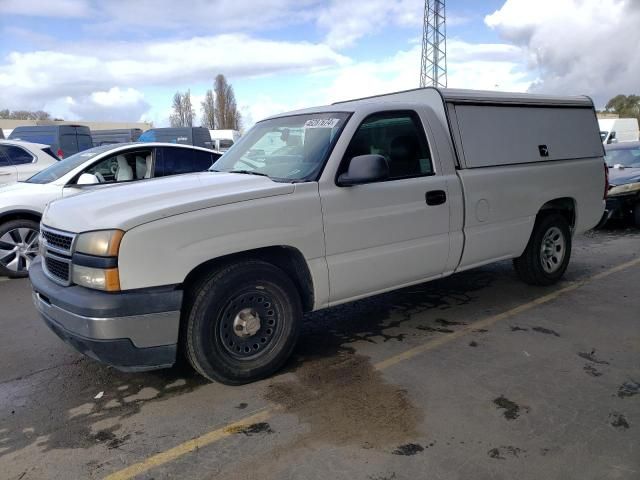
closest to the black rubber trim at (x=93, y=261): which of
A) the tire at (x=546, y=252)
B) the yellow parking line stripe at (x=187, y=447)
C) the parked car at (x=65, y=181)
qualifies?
the yellow parking line stripe at (x=187, y=447)

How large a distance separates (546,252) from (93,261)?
4.69 m

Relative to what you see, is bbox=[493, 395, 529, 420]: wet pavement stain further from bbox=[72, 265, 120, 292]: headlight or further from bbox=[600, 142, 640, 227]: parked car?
bbox=[600, 142, 640, 227]: parked car

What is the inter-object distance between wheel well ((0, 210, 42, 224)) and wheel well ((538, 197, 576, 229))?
602cm

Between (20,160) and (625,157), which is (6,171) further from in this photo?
(625,157)

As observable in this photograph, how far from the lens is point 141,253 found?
3.13 m

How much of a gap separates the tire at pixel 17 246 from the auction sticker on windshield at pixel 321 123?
437 centimetres

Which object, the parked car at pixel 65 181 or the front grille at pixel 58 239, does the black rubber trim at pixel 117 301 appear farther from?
the parked car at pixel 65 181

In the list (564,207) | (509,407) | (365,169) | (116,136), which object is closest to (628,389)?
(509,407)

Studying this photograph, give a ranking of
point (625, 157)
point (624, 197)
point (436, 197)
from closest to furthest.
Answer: point (436, 197) < point (624, 197) < point (625, 157)

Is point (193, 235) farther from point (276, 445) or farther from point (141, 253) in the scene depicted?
point (276, 445)

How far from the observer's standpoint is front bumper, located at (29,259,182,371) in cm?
312

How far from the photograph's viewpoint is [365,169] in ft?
12.4

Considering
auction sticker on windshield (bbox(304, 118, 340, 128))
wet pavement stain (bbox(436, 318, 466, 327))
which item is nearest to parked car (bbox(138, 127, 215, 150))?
auction sticker on windshield (bbox(304, 118, 340, 128))

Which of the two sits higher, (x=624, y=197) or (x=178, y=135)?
(x=178, y=135)
